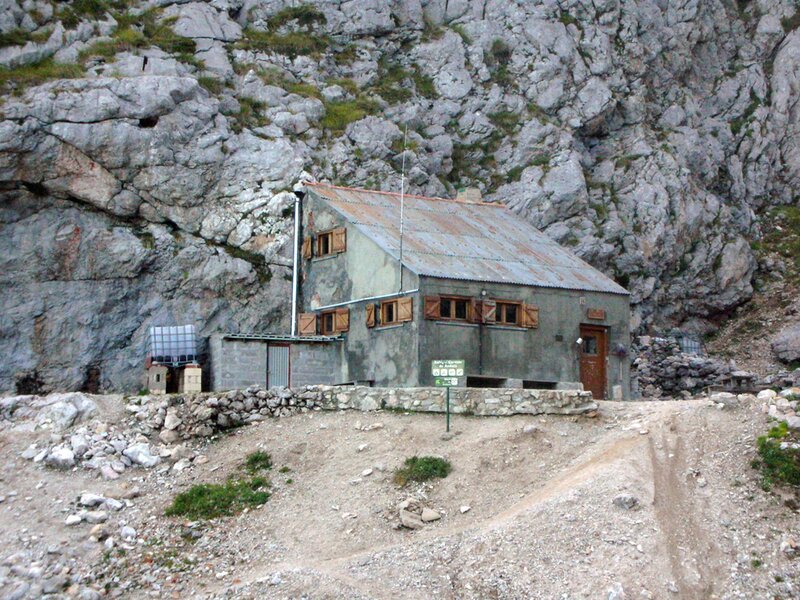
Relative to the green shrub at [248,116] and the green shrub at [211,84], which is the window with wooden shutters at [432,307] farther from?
the green shrub at [211,84]

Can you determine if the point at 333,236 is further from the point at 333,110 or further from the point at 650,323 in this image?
the point at 650,323

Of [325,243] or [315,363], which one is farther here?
[325,243]

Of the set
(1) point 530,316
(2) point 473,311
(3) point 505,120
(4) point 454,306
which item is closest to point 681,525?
(2) point 473,311

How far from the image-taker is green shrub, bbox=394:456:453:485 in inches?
1207

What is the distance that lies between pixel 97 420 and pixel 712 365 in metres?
29.5

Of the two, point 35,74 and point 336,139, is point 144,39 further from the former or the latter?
point 336,139

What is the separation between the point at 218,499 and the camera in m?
30.5

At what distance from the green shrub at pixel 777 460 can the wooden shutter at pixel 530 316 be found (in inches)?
489

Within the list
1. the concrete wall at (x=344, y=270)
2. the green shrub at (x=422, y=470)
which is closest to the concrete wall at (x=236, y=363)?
the concrete wall at (x=344, y=270)

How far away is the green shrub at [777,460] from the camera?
28.1m

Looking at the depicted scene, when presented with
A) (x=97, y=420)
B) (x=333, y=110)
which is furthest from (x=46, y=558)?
(x=333, y=110)

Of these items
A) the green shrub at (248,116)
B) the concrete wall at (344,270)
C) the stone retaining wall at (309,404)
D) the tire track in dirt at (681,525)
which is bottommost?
the tire track in dirt at (681,525)

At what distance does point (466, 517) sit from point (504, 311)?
1331 cm

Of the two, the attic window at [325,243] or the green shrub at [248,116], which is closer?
the attic window at [325,243]
